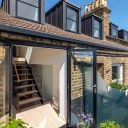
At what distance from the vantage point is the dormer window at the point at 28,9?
8.29 meters

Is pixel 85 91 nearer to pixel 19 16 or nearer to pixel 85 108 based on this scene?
pixel 85 108

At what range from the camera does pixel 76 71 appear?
688 cm

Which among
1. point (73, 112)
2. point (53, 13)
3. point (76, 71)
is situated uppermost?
point (53, 13)

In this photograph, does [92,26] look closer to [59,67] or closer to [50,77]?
[50,77]

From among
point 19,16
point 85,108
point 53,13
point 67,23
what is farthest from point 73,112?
point 53,13

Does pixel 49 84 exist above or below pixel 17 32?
below

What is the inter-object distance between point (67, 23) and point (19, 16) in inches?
127

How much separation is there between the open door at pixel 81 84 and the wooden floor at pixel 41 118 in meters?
0.58

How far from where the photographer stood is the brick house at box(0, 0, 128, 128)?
4617 millimetres

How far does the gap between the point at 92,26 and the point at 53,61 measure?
6230mm

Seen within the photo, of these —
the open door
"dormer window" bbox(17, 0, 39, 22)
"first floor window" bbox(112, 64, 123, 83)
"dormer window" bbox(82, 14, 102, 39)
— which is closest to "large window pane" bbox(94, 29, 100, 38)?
"dormer window" bbox(82, 14, 102, 39)

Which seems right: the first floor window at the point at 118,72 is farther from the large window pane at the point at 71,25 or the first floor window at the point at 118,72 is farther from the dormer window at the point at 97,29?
the large window pane at the point at 71,25

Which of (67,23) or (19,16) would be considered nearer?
(19,16)

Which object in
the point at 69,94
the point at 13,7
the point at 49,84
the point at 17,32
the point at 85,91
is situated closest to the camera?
the point at 17,32
